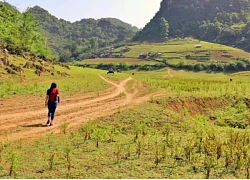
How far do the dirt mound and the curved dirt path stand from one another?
2709 mm

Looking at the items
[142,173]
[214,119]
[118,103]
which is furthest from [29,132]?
[214,119]

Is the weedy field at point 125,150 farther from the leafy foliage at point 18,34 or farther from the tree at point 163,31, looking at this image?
the tree at point 163,31

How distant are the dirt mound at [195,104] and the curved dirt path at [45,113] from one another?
271 centimetres

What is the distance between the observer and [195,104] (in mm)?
23703

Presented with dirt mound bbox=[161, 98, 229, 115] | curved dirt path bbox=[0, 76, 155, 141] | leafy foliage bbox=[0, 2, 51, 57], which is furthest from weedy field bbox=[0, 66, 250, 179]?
leafy foliage bbox=[0, 2, 51, 57]

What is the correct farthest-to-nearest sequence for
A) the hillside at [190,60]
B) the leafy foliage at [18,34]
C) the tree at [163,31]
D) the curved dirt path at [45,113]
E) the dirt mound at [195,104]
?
the tree at [163,31], the hillside at [190,60], the leafy foliage at [18,34], the dirt mound at [195,104], the curved dirt path at [45,113]

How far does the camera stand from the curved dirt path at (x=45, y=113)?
13.4 metres

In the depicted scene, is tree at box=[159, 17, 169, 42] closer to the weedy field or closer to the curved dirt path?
the curved dirt path

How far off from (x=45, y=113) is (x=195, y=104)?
12.4 meters

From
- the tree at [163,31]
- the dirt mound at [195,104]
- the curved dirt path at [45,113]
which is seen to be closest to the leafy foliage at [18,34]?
the curved dirt path at [45,113]

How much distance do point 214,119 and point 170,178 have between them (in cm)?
1416

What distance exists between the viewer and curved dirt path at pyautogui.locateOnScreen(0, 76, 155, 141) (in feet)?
43.8

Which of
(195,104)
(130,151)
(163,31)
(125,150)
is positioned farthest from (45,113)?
(163,31)

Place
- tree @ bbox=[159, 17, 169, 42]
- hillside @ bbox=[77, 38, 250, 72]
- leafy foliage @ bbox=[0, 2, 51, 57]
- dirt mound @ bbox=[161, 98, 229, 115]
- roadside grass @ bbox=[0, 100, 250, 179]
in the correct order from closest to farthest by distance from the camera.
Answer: roadside grass @ bbox=[0, 100, 250, 179], dirt mound @ bbox=[161, 98, 229, 115], leafy foliage @ bbox=[0, 2, 51, 57], hillside @ bbox=[77, 38, 250, 72], tree @ bbox=[159, 17, 169, 42]
